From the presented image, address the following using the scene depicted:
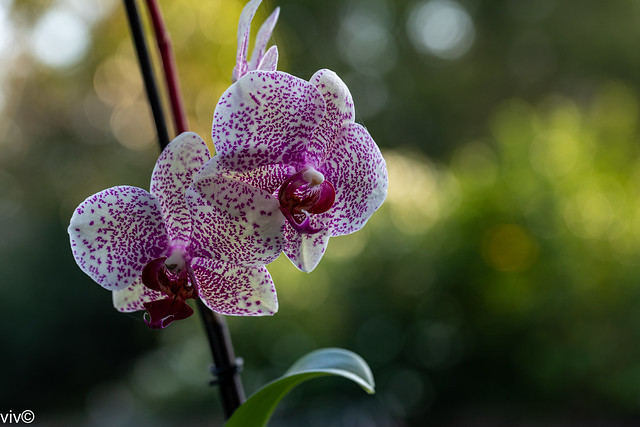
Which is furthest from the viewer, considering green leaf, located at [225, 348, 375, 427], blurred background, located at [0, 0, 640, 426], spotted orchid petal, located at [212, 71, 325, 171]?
blurred background, located at [0, 0, 640, 426]

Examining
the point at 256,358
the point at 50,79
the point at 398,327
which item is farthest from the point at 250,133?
the point at 50,79

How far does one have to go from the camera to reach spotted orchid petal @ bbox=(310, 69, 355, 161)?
347 mm

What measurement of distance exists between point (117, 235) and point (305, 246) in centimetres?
12

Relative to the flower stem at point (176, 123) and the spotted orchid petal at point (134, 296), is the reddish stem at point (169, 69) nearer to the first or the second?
the flower stem at point (176, 123)

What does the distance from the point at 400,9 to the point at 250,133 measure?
648 centimetres

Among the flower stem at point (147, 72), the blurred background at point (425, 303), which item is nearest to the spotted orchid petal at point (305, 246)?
the flower stem at point (147, 72)

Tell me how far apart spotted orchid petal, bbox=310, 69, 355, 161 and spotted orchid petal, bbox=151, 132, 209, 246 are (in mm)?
74

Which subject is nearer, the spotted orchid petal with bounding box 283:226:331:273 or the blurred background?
the spotted orchid petal with bounding box 283:226:331:273

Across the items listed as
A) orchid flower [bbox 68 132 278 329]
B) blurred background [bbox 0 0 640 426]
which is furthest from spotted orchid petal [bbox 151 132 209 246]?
blurred background [bbox 0 0 640 426]

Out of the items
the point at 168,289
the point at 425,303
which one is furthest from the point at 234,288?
the point at 425,303

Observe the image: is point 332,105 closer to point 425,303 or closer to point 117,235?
point 117,235

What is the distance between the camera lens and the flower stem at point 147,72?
1.21 ft

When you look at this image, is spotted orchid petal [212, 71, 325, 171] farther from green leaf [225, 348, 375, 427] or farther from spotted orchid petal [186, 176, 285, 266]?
green leaf [225, 348, 375, 427]

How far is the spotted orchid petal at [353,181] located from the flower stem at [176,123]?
0.11 meters
